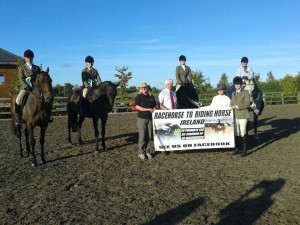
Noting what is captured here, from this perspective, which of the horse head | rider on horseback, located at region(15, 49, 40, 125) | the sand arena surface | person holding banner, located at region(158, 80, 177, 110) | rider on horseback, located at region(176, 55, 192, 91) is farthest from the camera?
rider on horseback, located at region(176, 55, 192, 91)

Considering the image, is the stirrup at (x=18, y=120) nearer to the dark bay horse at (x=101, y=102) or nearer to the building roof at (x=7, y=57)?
the dark bay horse at (x=101, y=102)

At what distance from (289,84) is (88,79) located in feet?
120

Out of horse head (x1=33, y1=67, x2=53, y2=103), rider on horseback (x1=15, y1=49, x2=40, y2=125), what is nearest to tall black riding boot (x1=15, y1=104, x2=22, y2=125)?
rider on horseback (x1=15, y1=49, x2=40, y2=125)

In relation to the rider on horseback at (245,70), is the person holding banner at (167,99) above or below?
below

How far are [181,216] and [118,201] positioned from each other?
126 centimetres

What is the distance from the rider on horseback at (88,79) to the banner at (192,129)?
274cm

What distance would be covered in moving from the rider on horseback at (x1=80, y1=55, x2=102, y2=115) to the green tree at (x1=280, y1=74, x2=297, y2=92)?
35.2 meters

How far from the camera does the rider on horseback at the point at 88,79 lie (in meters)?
10.3

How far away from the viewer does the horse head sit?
7805mm

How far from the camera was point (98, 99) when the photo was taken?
9852 mm

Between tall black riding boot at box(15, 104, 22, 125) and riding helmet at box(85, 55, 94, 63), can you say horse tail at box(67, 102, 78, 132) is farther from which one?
tall black riding boot at box(15, 104, 22, 125)

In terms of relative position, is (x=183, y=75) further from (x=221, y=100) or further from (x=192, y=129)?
(x=192, y=129)

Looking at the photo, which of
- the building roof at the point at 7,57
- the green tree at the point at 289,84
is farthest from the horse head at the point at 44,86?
the green tree at the point at 289,84

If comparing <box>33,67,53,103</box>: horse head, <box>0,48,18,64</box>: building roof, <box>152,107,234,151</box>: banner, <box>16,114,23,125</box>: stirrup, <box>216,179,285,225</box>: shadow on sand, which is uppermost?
<box>0,48,18,64</box>: building roof
